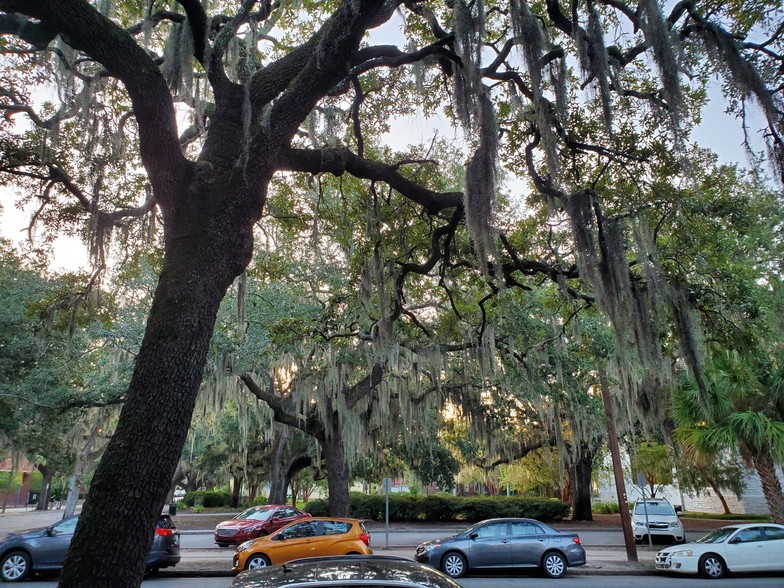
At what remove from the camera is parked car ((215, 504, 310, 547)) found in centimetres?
1542

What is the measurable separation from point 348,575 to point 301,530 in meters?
8.45

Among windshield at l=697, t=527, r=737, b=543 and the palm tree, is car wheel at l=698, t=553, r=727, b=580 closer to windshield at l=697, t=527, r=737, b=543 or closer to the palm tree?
windshield at l=697, t=527, r=737, b=543

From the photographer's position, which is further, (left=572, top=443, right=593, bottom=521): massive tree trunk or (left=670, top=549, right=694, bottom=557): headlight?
(left=572, top=443, right=593, bottom=521): massive tree trunk

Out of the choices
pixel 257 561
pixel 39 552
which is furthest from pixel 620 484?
pixel 39 552

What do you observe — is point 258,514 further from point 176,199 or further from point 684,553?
point 176,199

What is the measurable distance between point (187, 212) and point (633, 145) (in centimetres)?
601

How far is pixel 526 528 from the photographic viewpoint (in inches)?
439

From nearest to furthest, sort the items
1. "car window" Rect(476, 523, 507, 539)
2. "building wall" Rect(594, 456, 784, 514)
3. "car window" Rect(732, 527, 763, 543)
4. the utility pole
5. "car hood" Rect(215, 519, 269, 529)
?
"car window" Rect(732, 527, 763, 543) < "car window" Rect(476, 523, 507, 539) < the utility pole < "car hood" Rect(215, 519, 269, 529) < "building wall" Rect(594, 456, 784, 514)

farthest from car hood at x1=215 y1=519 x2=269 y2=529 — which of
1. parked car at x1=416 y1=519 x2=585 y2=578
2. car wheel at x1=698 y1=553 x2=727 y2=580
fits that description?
car wheel at x1=698 y1=553 x2=727 y2=580

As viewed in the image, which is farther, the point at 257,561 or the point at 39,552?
the point at 257,561

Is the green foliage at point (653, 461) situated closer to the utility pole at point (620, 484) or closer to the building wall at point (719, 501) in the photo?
the building wall at point (719, 501)

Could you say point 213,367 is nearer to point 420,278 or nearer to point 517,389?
point 420,278

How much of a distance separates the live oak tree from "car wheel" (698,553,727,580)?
19.3 feet

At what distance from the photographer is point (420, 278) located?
36.5 ft
